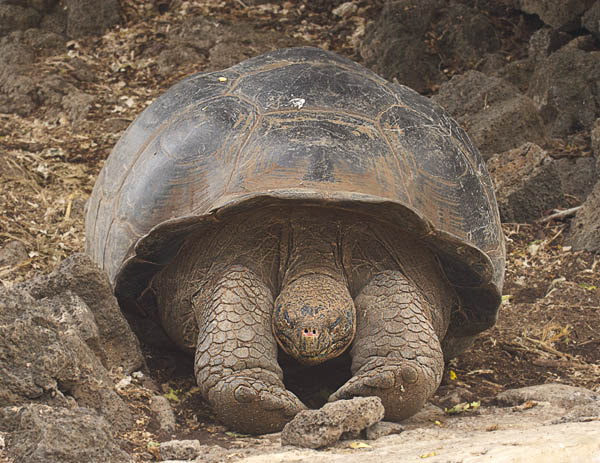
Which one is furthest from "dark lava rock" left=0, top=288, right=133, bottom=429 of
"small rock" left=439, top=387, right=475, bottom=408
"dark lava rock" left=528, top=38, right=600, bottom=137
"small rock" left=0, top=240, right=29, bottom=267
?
"dark lava rock" left=528, top=38, right=600, bottom=137

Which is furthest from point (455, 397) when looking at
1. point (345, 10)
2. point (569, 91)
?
point (345, 10)

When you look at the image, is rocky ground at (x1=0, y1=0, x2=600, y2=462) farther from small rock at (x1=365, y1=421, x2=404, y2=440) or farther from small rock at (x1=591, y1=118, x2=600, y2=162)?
small rock at (x1=365, y1=421, x2=404, y2=440)

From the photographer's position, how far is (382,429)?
254cm

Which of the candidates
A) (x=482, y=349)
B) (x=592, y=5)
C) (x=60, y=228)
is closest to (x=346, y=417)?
(x=482, y=349)

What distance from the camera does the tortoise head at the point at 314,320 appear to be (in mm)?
2752

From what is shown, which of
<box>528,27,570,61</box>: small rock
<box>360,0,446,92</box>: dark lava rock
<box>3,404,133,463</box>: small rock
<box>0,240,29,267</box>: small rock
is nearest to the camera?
<box>3,404,133,463</box>: small rock

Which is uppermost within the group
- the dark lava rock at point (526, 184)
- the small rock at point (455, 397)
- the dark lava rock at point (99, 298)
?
the dark lava rock at point (526, 184)

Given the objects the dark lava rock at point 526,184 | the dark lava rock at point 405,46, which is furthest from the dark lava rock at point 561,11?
the dark lava rock at point 526,184

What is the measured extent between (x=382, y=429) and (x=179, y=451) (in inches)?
23.3

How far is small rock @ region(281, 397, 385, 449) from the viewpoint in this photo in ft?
7.60

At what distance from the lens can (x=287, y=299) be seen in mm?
2826

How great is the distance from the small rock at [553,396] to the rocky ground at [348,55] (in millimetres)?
47

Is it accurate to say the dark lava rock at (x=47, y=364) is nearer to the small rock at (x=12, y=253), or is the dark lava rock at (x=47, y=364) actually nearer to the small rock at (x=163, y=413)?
the small rock at (x=163, y=413)

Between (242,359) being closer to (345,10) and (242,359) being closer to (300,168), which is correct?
(300,168)
